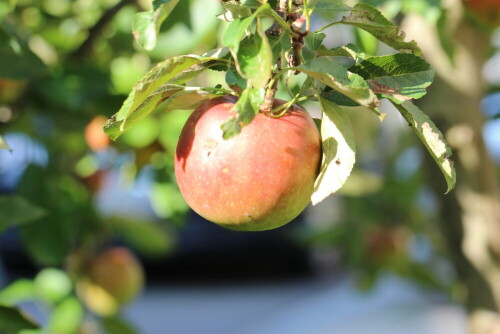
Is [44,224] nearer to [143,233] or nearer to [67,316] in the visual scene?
[67,316]

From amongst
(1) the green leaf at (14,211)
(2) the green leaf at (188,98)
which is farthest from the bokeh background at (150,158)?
(2) the green leaf at (188,98)

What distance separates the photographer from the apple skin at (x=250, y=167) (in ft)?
1.55

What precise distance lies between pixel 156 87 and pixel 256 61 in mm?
75

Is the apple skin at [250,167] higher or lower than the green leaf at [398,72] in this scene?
lower

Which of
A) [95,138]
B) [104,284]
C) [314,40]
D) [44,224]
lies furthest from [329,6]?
[104,284]

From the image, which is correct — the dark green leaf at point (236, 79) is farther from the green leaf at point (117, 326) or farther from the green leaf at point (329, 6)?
the green leaf at point (117, 326)

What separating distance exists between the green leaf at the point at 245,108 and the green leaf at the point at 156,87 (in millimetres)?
54

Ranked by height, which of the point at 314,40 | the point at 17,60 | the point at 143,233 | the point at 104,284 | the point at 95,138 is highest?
the point at 314,40

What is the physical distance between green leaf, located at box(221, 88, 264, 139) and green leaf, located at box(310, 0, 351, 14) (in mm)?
106

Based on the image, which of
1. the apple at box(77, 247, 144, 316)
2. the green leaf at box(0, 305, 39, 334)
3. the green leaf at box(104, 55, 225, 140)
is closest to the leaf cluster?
the green leaf at box(104, 55, 225, 140)

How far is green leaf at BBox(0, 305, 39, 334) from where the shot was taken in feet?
2.42

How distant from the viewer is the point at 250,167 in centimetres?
47

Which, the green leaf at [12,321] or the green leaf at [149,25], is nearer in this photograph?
the green leaf at [149,25]

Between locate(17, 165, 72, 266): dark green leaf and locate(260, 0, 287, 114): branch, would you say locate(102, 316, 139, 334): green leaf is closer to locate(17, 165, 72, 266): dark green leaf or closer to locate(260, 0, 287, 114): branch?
locate(17, 165, 72, 266): dark green leaf
